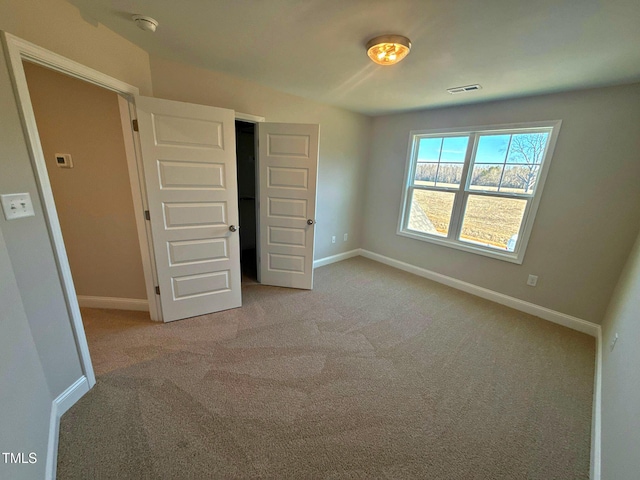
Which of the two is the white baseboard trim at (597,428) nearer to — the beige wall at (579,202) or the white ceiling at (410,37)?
the beige wall at (579,202)

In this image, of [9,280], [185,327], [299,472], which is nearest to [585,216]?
[299,472]

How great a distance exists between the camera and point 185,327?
2404mm

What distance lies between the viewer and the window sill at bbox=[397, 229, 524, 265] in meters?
3.01

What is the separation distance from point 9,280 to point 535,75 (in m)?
3.89

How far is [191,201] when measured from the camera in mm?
2332

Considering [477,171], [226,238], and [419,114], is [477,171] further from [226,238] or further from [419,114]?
[226,238]

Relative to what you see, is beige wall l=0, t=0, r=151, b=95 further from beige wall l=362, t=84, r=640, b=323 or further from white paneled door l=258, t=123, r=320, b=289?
beige wall l=362, t=84, r=640, b=323

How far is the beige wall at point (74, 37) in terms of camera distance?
1.25m

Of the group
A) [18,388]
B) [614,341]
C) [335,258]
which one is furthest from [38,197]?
[614,341]

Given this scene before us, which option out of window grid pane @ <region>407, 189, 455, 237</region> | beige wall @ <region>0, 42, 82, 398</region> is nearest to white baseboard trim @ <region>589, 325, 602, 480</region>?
window grid pane @ <region>407, 189, 455, 237</region>

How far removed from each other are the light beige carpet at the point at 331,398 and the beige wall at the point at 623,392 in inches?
9.0

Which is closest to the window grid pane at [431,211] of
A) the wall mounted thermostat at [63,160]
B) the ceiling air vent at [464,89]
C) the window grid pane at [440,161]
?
the window grid pane at [440,161]

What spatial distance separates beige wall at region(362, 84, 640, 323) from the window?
116 millimetres

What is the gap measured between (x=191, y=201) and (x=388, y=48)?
2075mm
